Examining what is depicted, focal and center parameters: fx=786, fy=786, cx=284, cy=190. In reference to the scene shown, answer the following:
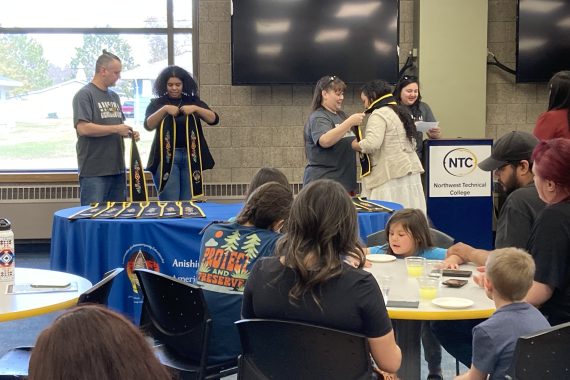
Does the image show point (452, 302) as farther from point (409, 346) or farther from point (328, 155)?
point (328, 155)

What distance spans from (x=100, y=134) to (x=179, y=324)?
119 inches

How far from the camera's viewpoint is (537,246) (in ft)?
8.50

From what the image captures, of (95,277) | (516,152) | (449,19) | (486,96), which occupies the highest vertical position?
(449,19)

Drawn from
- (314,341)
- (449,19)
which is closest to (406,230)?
(314,341)

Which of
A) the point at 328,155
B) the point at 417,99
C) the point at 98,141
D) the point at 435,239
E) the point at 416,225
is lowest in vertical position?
the point at 435,239

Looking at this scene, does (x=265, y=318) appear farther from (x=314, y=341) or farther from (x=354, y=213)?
(x=354, y=213)

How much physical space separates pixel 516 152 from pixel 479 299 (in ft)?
2.37

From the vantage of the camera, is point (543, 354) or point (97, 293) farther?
point (97, 293)

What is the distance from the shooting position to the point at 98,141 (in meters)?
5.78

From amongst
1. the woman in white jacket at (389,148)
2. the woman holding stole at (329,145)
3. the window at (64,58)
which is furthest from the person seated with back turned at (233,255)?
the window at (64,58)

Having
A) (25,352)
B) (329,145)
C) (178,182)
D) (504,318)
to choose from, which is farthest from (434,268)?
(178,182)

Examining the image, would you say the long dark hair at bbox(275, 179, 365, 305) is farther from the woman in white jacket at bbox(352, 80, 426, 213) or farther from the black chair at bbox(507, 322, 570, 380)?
the woman in white jacket at bbox(352, 80, 426, 213)

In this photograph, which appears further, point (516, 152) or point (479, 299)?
point (516, 152)

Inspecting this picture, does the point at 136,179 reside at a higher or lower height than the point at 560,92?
lower
